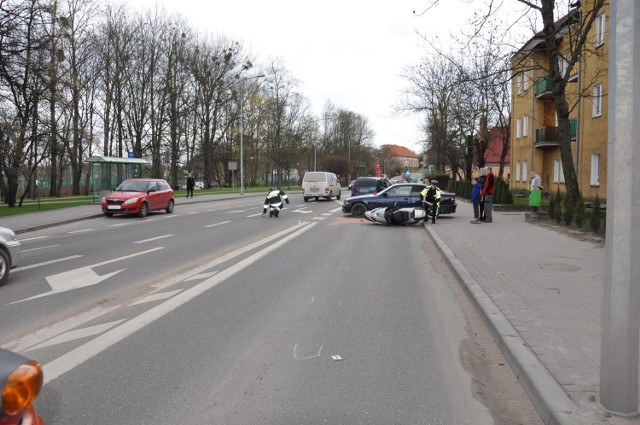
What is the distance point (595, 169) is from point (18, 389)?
33.4 m

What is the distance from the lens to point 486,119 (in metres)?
38.9

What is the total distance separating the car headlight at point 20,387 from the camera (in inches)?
83.7

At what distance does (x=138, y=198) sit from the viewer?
22.8 metres

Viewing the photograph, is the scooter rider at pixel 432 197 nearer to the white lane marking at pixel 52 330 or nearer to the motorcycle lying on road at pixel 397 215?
the motorcycle lying on road at pixel 397 215

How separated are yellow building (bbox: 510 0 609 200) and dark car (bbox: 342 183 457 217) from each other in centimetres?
427

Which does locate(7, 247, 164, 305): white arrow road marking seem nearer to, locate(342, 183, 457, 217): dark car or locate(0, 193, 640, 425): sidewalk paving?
locate(0, 193, 640, 425): sidewalk paving

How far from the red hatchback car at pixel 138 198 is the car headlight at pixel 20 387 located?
69.7 ft

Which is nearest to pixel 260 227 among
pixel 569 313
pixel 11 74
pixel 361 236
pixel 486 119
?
pixel 361 236

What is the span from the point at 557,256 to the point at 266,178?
8084 cm

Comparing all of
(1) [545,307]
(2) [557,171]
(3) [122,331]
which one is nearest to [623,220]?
(1) [545,307]

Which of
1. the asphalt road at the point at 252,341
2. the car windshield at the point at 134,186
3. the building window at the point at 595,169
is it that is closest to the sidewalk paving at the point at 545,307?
the asphalt road at the point at 252,341

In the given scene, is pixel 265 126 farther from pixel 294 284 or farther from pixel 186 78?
pixel 294 284

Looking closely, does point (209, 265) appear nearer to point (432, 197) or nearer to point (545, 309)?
point (545, 309)

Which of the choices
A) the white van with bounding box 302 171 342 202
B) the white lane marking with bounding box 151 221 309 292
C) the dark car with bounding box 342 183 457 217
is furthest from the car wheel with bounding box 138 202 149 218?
the white van with bounding box 302 171 342 202
